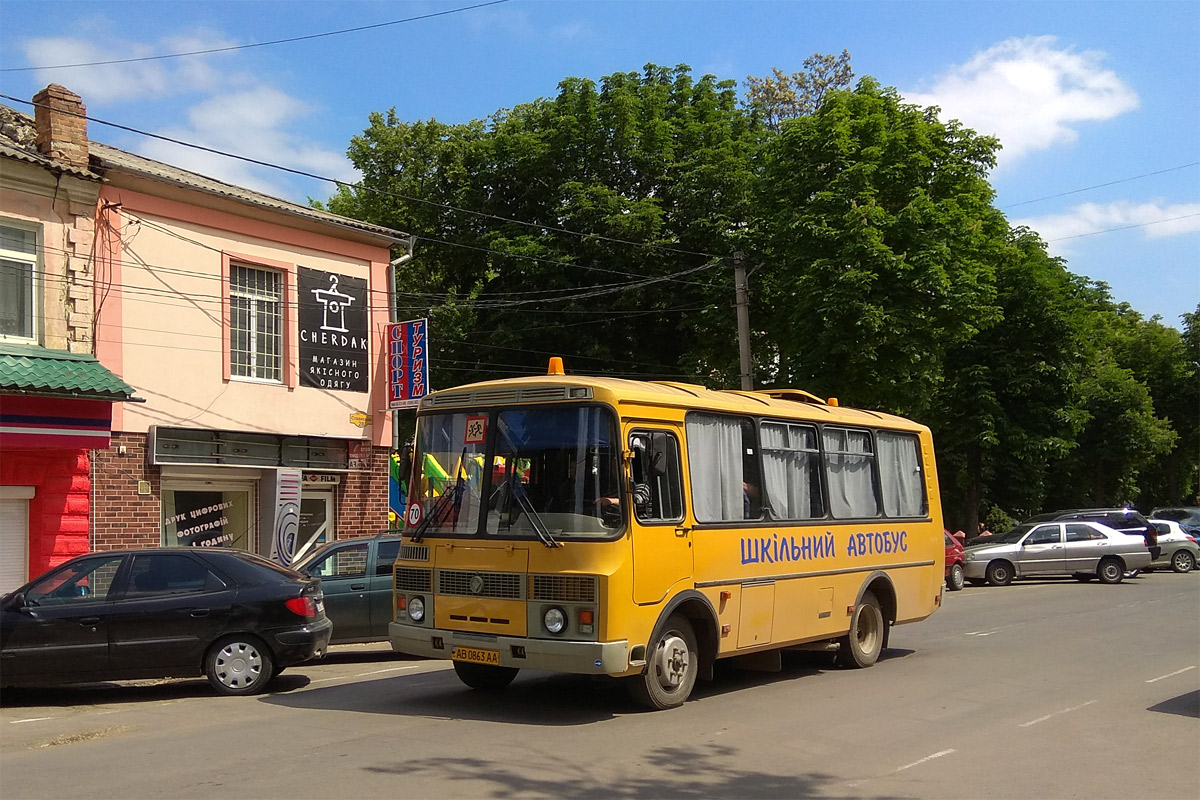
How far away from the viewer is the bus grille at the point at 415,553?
10102 mm

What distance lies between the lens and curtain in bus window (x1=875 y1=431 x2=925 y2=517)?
542 inches

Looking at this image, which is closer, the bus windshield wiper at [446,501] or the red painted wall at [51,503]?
the bus windshield wiper at [446,501]

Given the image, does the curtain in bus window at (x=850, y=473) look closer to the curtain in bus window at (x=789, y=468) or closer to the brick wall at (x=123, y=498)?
the curtain in bus window at (x=789, y=468)

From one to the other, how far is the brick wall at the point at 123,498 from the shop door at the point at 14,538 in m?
0.90

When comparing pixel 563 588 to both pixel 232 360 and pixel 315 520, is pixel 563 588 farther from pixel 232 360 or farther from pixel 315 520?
pixel 315 520

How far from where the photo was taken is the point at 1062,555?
27.6 meters

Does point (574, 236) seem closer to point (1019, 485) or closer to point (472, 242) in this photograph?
point (472, 242)

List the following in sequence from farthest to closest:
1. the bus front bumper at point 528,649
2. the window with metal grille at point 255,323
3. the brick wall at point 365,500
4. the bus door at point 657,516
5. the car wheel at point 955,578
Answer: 1. the car wheel at point 955,578
2. the brick wall at point 365,500
3. the window with metal grille at point 255,323
4. the bus door at point 657,516
5. the bus front bumper at point 528,649

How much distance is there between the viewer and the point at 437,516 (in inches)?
397

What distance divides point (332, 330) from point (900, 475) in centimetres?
1089

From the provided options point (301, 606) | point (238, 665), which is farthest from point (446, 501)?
point (238, 665)

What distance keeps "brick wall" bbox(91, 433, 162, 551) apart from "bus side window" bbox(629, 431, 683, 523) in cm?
1040

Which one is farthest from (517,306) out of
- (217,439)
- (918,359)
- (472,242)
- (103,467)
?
(103,467)

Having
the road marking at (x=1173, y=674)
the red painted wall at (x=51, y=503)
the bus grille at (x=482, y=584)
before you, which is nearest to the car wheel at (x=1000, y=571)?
the road marking at (x=1173, y=674)
